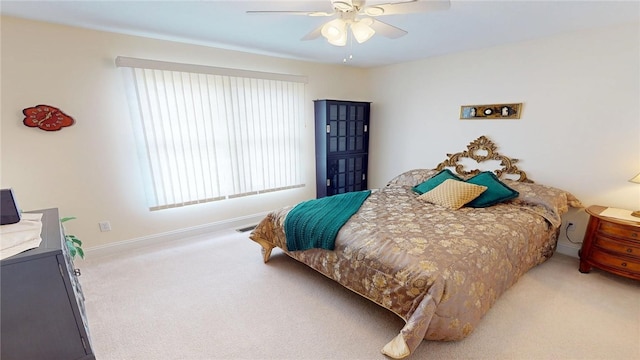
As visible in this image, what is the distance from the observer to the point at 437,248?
1.74 m

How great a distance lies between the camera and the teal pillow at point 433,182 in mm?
3113

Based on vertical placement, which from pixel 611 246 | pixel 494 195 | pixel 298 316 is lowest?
pixel 298 316

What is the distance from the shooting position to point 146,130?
2850 millimetres

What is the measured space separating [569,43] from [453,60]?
1089mm

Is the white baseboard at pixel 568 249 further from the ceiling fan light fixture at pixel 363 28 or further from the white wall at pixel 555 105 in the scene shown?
the ceiling fan light fixture at pixel 363 28

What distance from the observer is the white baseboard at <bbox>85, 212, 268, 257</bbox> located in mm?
2834

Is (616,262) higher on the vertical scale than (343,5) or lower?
lower

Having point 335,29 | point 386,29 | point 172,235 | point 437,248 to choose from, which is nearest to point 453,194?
point 437,248

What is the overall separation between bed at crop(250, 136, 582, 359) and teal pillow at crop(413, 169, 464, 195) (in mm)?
18

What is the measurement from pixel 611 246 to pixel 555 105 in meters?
1.38

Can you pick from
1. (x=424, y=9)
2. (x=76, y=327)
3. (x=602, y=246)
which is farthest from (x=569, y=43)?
(x=76, y=327)

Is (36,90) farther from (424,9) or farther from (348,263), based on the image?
(424,9)

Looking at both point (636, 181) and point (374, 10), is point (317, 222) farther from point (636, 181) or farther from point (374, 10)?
point (636, 181)

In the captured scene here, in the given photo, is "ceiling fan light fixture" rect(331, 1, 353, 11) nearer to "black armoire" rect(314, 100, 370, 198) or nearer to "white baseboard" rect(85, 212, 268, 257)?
"black armoire" rect(314, 100, 370, 198)
